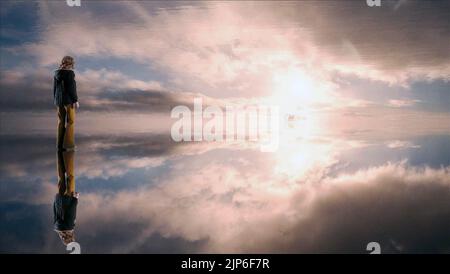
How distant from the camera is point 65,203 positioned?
4.89 metres

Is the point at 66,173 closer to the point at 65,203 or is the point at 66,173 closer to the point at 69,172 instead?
the point at 69,172

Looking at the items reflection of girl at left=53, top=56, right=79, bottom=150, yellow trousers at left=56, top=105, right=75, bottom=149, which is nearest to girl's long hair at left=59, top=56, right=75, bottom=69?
reflection of girl at left=53, top=56, right=79, bottom=150

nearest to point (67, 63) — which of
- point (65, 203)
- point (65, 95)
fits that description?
point (65, 95)

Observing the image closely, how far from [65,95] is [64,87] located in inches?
4.9

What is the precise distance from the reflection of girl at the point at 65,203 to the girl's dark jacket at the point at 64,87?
0.90m

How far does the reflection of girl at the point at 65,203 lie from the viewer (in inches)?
174

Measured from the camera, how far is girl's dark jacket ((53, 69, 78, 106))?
6.21 metres

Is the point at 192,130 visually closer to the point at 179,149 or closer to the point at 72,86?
the point at 179,149

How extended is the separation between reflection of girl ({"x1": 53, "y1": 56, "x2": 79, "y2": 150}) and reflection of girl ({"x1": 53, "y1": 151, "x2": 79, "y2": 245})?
26.0 inches

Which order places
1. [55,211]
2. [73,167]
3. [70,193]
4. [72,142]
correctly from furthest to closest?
[72,142], [73,167], [70,193], [55,211]

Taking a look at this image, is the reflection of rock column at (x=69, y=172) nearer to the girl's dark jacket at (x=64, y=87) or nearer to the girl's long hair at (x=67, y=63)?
the girl's dark jacket at (x=64, y=87)
